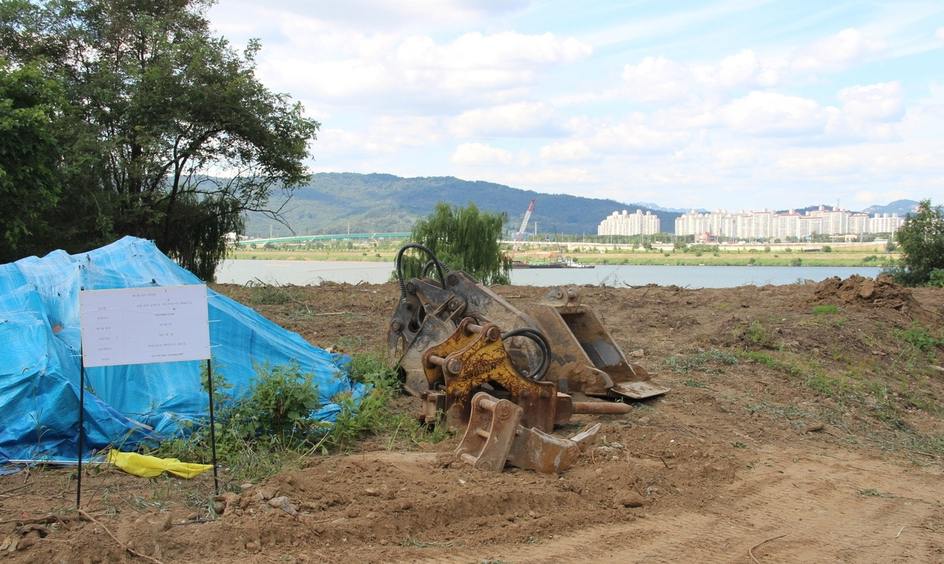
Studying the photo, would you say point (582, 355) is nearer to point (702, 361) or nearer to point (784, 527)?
point (784, 527)

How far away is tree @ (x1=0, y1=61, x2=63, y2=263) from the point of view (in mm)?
13883

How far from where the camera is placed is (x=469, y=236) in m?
25.6

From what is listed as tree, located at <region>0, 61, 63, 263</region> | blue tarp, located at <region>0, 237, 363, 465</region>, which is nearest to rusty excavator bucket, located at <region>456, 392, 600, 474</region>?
blue tarp, located at <region>0, 237, 363, 465</region>

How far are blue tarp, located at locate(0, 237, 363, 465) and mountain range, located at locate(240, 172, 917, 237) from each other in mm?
63748

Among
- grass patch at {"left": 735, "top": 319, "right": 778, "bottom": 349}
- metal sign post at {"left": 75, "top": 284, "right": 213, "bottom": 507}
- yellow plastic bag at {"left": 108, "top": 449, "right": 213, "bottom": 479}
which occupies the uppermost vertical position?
metal sign post at {"left": 75, "top": 284, "right": 213, "bottom": 507}

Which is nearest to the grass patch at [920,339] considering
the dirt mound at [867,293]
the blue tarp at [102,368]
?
the dirt mound at [867,293]

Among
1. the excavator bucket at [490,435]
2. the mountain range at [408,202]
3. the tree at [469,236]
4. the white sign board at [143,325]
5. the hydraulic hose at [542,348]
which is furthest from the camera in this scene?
the mountain range at [408,202]

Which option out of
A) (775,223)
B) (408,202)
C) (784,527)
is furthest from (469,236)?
(775,223)

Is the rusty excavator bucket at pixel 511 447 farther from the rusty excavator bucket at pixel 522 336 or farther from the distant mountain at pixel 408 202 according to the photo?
the distant mountain at pixel 408 202

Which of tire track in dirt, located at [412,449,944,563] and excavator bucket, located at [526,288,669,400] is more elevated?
excavator bucket, located at [526,288,669,400]

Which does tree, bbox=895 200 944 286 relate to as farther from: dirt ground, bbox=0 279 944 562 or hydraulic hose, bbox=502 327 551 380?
hydraulic hose, bbox=502 327 551 380

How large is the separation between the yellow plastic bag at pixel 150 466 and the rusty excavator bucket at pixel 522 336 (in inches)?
87.0

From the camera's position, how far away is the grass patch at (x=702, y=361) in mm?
10203

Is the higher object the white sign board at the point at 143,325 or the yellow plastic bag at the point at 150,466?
the white sign board at the point at 143,325
